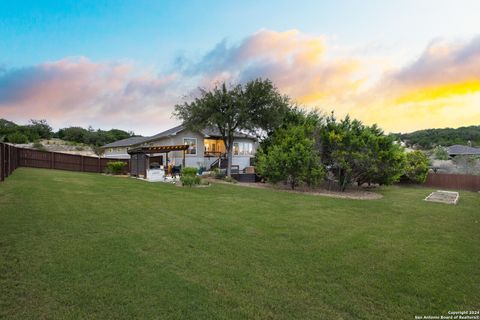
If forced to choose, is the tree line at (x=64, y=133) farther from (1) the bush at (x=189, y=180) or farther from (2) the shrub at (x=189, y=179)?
(1) the bush at (x=189, y=180)

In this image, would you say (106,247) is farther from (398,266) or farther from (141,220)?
(398,266)

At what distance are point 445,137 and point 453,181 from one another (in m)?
42.8

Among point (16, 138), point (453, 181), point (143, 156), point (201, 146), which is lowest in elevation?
point (453, 181)

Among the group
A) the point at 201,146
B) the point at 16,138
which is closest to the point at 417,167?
the point at 201,146

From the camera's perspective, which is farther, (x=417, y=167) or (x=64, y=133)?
(x=64, y=133)

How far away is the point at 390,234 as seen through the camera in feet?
19.7

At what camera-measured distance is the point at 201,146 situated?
2648 centimetres

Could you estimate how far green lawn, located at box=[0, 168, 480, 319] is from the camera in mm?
2814

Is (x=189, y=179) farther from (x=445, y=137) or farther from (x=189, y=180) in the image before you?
(x=445, y=137)

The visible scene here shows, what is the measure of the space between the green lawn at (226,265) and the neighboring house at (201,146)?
17.6m

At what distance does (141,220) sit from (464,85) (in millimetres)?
20616

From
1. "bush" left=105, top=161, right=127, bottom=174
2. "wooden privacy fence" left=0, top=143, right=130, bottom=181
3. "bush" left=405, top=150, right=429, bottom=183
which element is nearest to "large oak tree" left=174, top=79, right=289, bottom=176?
"bush" left=105, top=161, right=127, bottom=174

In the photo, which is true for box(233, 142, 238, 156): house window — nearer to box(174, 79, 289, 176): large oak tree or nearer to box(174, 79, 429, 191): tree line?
box(174, 79, 289, 176): large oak tree

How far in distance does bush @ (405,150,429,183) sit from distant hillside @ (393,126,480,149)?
35.4 meters
